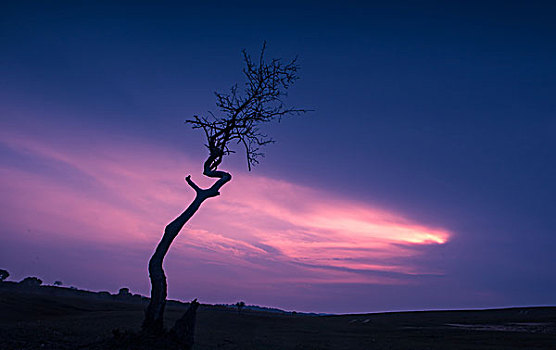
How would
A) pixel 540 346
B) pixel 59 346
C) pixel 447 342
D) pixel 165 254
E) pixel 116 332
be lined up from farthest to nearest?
pixel 447 342 < pixel 540 346 < pixel 165 254 < pixel 59 346 < pixel 116 332

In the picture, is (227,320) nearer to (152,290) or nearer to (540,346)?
(540,346)

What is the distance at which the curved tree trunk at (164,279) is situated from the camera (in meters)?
15.4

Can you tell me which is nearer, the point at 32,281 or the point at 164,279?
the point at 164,279

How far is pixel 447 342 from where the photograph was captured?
112 feet

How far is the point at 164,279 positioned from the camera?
16.4 m

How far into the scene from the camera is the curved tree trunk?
50.5ft

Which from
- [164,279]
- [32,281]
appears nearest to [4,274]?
[32,281]

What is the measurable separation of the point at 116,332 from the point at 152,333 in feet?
4.25

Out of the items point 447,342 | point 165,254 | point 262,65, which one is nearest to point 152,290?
point 165,254

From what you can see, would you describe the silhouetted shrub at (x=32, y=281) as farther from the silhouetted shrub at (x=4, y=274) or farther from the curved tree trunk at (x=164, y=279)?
the curved tree trunk at (x=164, y=279)

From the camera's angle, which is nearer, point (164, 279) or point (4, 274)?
point (164, 279)

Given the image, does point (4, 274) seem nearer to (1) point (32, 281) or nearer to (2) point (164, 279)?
(1) point (32, 281)

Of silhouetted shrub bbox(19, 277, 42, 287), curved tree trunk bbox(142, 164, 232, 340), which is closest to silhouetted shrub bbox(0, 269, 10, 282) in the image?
silhouetted shrub bbox(19, 277, 42, 287)

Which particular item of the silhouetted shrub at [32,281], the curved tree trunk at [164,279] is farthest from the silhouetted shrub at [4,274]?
the curved tree trunk at [164,279]
